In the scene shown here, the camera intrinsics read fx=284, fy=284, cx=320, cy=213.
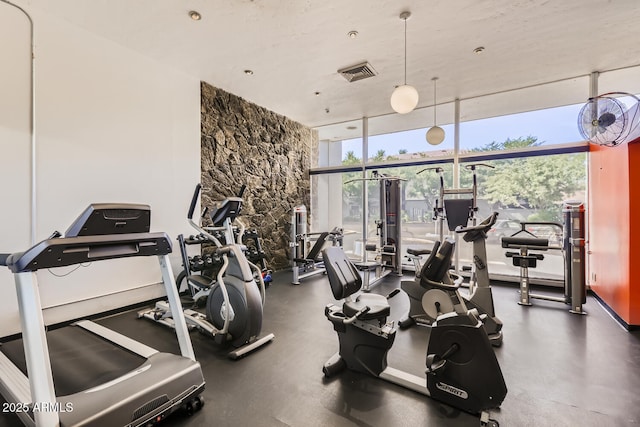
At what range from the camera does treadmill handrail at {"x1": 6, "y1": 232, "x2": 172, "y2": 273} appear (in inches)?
57.5

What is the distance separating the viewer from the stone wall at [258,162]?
4.92m

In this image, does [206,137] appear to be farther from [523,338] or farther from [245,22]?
[523,338]

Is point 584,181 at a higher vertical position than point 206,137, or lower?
lower

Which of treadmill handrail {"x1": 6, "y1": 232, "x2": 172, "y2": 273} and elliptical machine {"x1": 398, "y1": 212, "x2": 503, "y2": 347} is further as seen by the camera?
elliptical machine {"x1": 398, "y1": 212, "x2": 503, "y2": 347}

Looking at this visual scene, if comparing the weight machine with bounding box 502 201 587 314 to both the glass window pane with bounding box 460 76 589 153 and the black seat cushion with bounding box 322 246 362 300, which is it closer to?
the glass window pane with bounding box 460 76 589 153

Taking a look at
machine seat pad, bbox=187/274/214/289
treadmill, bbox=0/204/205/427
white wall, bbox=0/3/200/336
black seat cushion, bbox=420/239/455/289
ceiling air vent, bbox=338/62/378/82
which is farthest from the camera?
ceiling air vent, bbox=338/62/378/82

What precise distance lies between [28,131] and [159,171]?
1.38 m

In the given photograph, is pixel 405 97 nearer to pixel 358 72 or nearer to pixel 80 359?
pixel 358 72

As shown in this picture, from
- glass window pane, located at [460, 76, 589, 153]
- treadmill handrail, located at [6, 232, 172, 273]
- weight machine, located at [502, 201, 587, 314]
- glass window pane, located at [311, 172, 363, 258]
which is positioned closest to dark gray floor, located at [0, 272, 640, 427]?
weight machine, located at [502, 201, 587, 314]

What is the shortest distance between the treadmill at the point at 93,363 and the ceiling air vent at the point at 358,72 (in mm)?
3580

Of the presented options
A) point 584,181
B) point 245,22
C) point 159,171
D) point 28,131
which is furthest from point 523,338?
point 28,131

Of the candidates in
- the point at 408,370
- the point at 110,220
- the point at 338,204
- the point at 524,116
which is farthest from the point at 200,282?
the point at 524,116

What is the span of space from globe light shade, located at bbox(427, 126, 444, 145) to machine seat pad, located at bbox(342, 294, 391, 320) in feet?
13.0

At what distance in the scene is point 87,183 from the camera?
344cm
